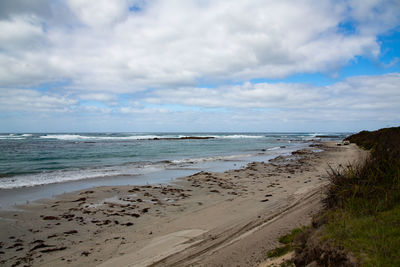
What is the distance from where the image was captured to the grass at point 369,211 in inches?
111

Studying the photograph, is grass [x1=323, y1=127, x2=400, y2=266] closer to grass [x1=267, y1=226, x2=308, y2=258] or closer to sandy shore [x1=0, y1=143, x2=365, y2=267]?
grass [x1=267, y1=226, x2=308, y2=258]

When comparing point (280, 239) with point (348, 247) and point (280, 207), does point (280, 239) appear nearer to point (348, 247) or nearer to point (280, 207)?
point (348, 247)

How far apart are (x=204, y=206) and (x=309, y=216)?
3.54m

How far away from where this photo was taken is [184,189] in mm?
10773

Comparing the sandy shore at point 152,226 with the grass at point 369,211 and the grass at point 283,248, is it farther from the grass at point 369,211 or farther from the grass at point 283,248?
the grass at point 369,211

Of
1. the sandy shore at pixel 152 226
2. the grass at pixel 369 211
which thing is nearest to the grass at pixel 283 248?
the sandy shore at pixel 152 226

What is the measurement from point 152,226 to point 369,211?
4879 millimetres

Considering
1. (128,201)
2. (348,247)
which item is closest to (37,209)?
(128,201)

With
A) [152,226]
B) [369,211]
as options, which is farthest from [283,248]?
[152,226]

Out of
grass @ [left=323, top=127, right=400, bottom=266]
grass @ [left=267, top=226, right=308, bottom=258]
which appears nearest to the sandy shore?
grass @ [left=267, top=226, right=308, bottom=258]

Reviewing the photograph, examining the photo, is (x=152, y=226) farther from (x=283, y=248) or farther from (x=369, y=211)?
(x=369, y=211)

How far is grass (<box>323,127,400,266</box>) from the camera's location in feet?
9.29

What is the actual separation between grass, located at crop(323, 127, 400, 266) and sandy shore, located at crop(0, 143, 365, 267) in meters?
1.29

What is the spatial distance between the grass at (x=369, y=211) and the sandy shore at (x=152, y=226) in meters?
1.29
